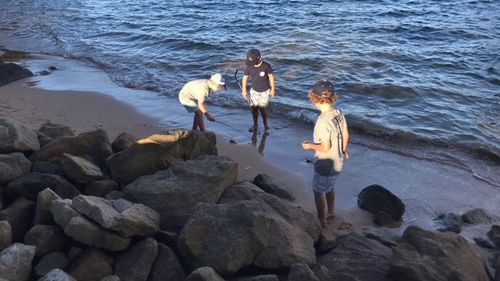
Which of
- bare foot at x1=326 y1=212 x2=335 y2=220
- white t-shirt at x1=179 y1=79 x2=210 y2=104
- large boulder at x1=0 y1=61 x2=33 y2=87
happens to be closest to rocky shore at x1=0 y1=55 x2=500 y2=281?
bare foot at x1=326 y1=212 x2=335 y2=220

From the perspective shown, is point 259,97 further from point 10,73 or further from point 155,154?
point 10,73

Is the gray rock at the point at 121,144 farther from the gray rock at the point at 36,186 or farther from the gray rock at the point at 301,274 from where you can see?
the gray rock at the point at 301,274

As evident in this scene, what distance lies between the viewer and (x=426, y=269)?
493 cm

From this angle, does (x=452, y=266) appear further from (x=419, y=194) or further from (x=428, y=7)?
(x=428, y=7)

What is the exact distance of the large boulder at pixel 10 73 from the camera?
12.5 m

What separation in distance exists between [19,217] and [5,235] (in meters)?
0.60

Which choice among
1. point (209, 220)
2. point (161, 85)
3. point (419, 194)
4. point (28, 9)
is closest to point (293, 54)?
point (161, 85)

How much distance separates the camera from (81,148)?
7211 mm

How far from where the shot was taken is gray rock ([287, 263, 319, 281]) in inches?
181

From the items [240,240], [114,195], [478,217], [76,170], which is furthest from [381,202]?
[76,170]

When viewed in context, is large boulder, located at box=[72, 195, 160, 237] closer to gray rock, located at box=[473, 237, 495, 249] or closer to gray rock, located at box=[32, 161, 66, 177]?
gray rock, located at box=[32, 161, 66, 177]

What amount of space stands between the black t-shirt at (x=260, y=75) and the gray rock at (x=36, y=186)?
4.41 meters

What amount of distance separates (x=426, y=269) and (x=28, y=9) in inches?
976

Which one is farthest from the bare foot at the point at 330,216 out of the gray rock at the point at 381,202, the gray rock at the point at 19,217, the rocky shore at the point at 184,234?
the gray rock at the point at 19,217
